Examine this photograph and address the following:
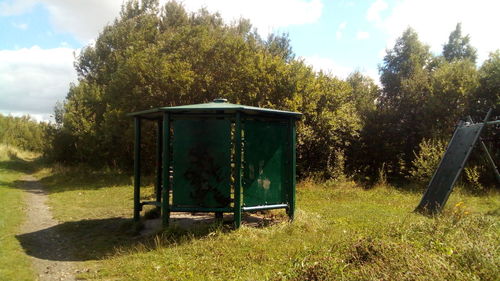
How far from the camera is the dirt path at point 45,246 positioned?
258 inches

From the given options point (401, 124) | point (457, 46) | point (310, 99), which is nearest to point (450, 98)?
point (401, 124)

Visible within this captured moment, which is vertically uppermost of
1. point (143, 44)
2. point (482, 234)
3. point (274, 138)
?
point (143, 44)

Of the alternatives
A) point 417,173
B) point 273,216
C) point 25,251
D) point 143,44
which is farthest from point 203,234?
point 143,44

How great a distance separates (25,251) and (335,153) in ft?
46.4

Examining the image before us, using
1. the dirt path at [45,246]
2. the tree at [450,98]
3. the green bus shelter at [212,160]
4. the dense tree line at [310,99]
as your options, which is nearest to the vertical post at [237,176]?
the green bus shelter at [212,160]

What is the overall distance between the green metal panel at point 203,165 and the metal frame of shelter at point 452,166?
4829 millimetres

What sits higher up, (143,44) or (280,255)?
(143,44)

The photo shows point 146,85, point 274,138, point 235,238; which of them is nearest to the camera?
point 235,238

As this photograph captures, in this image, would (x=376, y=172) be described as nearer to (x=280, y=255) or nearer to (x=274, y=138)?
(x=274, y=138)

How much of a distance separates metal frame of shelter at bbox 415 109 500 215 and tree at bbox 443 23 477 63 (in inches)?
1264

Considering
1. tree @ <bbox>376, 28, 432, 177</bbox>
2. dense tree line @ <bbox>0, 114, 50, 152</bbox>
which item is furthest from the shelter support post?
dense tree line @ <bbox>0, 114, 50, 152</bbox>

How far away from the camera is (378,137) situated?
21.3 m

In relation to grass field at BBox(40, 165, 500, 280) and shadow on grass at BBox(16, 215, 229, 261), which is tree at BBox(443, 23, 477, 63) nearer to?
grass field at BBox(40, 165, 500, 280)

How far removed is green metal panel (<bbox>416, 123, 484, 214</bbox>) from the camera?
9.46 meters
